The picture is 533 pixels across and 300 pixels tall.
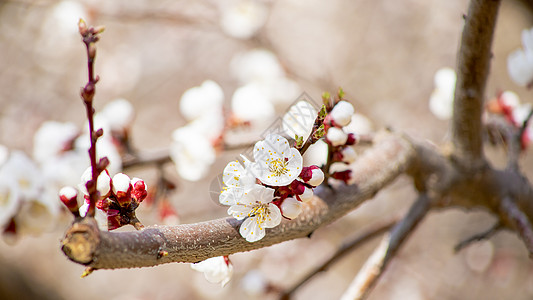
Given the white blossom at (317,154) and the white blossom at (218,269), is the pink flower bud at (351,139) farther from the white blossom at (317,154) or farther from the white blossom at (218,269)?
the white blossom at (317,154)

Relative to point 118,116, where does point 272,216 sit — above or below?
below

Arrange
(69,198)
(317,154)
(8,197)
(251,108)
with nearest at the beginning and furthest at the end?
(69,198)
(8,197)
(251,108)
(317,154)

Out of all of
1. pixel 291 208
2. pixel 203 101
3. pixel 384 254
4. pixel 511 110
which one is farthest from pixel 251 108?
pixel 291 208

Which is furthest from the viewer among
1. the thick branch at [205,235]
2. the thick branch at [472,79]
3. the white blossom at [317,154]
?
the white blossom at [317,154]

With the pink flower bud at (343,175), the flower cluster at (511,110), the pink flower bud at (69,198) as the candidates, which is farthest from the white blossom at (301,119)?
the flower cluster at (511,110)

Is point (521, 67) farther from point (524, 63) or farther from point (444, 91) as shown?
point (444, 91)

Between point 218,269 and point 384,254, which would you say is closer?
point 218,269
